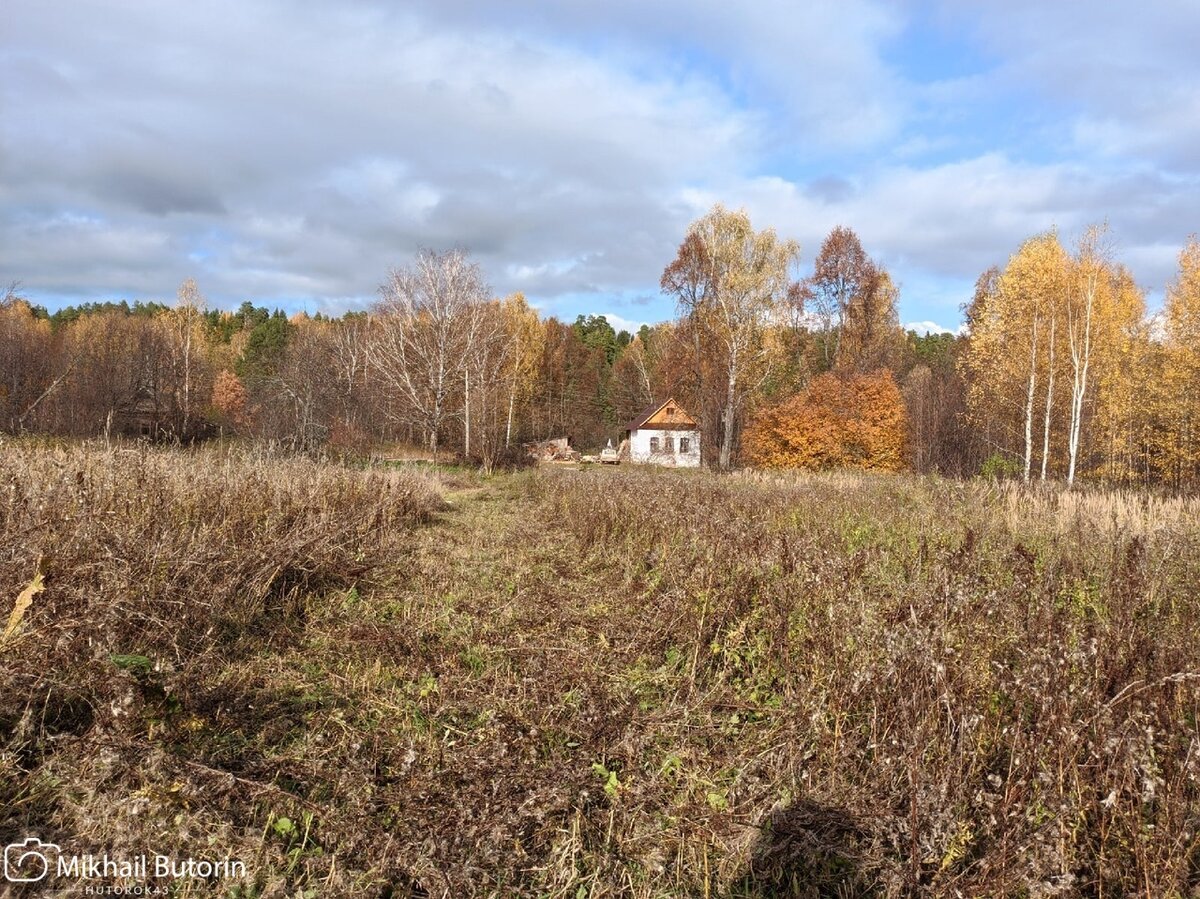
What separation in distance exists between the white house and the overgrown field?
31267 millimetres

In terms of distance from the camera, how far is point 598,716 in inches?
135

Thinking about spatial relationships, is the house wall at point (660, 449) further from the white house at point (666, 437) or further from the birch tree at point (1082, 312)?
the birch tree at point (1082, 312)

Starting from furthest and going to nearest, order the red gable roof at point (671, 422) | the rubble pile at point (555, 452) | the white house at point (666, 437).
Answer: the red gable roof at point (671, 422)
the rubble pile at point (555, 452)
the white house at point (666, 437)

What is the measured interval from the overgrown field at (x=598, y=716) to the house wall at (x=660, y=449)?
30073 millimetres

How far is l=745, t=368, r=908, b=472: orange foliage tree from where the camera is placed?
24.5 metres

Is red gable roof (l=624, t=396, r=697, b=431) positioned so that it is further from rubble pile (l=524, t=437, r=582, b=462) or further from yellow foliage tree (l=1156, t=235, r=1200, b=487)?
yellow foliage tree (l=1156, t=235, r=1200, b=487)

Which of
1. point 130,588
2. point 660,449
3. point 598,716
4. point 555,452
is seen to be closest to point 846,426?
point 660,449

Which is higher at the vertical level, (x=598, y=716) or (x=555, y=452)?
(x=555, y=452)

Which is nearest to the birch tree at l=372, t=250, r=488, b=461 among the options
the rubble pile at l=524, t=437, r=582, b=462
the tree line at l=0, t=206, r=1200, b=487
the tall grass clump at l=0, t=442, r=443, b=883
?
the tree line at l=0, t=206, r=1200, b=487

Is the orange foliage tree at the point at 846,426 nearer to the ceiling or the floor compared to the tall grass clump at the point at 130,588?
nearer to the ceiling

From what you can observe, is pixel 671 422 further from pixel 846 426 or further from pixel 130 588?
pixel 130 588

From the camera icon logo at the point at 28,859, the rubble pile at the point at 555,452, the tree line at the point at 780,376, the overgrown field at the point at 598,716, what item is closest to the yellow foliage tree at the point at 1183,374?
the tree line at the point at 780,376

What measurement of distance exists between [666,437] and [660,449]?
2.81 ft

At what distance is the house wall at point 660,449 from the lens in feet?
120
